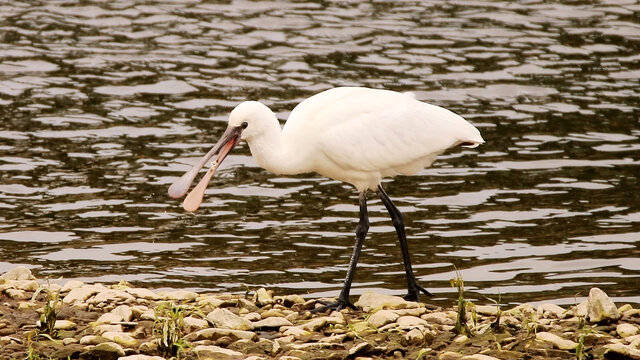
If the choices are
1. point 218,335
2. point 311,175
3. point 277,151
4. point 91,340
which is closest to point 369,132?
point 277,151

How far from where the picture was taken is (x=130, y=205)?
40.8 ft

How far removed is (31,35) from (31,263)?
8.24 meters

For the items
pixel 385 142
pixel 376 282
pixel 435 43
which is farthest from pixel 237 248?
pixel 435 43

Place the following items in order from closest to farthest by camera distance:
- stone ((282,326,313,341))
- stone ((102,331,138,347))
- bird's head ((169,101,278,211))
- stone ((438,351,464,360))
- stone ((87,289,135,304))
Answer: stone ((438,351,464,360)), stone ((102,331,138,347)), stone ((282,326,313,341)), stone ((87,289,135,304)), bird's head ((169,101,278,211))

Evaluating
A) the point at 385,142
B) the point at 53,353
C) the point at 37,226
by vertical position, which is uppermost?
the point at 385,142

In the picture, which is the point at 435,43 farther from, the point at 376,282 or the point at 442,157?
the point at 376,282

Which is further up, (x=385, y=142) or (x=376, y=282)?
(x=385, y=142)

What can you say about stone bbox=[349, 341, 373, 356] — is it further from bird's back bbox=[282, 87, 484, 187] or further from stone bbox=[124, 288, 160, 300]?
bird's back bbox=[282, 87, 484, 187]

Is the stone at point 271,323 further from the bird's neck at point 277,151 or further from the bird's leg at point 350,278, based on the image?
the bird's neck at point 277,151

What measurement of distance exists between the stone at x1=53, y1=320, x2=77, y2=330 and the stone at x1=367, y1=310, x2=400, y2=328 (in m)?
1.86

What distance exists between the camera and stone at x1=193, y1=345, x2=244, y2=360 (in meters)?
7.33

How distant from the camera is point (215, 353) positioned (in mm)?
7359

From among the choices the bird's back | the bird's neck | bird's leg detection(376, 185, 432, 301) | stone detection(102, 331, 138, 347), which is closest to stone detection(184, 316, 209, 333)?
stone detection(102, 331, 138, 347)

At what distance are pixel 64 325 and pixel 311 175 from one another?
6.09m
